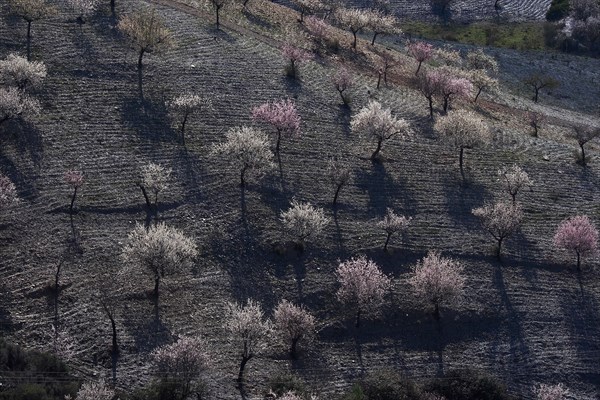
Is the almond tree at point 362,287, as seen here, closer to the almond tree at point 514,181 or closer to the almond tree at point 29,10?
the almond tree at point 514,181

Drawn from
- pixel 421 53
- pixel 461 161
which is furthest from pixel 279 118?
pixel 421 53

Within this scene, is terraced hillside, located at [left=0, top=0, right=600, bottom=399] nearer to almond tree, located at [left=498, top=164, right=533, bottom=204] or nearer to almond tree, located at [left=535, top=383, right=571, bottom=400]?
almond tree, located at [left=535, top=383, right=571, bottom=400]

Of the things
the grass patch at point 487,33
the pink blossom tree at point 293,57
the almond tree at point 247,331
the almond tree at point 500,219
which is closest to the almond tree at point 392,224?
the almond tree at point 500,219

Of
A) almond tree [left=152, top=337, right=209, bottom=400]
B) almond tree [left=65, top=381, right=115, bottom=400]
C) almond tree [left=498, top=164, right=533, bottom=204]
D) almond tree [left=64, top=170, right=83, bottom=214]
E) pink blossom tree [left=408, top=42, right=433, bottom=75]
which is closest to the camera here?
almond tree [left=65, top=381, right=115, bottom=400]

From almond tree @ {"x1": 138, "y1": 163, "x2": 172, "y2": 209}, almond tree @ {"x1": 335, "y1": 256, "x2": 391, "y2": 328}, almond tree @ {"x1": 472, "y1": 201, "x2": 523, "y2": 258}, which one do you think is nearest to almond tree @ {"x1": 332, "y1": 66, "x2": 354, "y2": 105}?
almond tree @ {"x1": 472, "y1": 201, "x2": 523, "y2": 258}

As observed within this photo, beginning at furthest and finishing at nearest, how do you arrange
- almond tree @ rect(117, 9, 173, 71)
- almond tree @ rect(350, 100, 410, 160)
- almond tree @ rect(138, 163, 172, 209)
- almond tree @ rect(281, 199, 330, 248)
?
almond tree @ rect(117, 9, 173, 71)
almond tree @ rect(350, 100, 410, 160)
almond tree @ rect(138, 163, 172, 209)
almond tree @ rect(281, 199, 330, 248)

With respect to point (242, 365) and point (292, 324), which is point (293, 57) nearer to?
point (292, 324)
